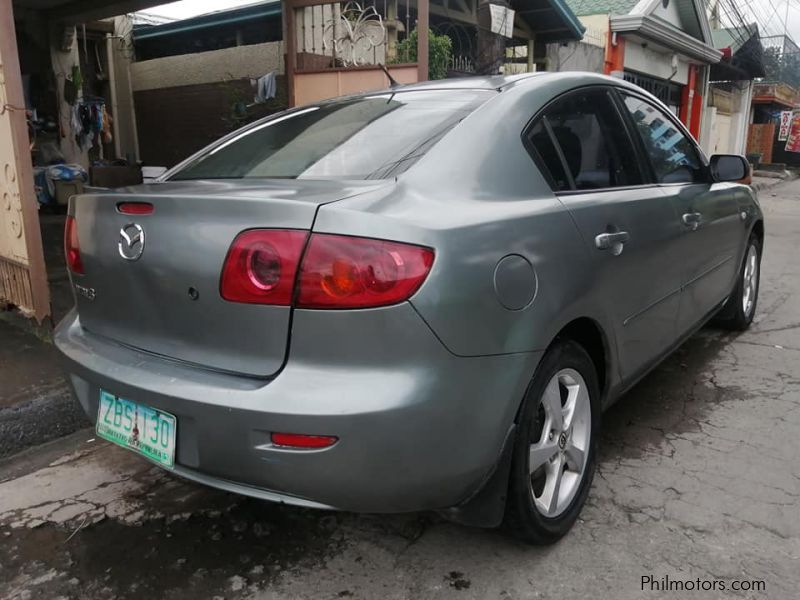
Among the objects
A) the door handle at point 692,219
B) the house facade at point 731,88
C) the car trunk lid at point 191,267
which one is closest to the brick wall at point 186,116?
the door handle at point 692,219

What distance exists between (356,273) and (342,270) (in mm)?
37

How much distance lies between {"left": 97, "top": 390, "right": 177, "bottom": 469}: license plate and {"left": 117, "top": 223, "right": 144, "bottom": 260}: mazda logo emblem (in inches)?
17.2

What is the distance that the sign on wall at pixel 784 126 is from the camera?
99.1ft

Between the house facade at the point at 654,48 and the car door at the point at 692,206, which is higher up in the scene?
the house facade at the point at 654,48

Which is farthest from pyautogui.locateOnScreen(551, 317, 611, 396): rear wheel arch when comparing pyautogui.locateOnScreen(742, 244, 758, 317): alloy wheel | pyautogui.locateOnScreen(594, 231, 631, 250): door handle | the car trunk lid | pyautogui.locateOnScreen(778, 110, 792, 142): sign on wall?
→ pyautogui.locateOnScreen(778, 110, 792, 142): sign on wall

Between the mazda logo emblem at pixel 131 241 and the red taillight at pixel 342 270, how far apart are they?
19.0 inches

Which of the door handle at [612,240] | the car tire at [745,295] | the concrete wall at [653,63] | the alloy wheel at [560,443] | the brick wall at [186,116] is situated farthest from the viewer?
the concrete wall at [653,63]

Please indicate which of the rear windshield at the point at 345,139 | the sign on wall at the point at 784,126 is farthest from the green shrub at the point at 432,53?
the sign on wall at the point at 784,126

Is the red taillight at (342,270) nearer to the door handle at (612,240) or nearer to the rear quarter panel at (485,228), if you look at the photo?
the rear quarter panel at (485,228)

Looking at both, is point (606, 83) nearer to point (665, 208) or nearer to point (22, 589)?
point (665, 208)

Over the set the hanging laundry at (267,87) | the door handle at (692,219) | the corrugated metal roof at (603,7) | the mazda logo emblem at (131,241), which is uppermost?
the corrugated metal roof at (603,7)

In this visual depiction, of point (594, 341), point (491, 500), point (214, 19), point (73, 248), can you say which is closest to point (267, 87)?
point (214, 19)

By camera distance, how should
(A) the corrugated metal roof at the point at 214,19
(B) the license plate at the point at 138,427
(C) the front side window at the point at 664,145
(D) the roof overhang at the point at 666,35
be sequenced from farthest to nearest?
1. (D) the roof overhang at the point at 666,35
2. (A) the corrugated metal roof at the point at 214,19
3. (C) the front side window at the point at 664,145
4. (B) the license plate at the point at 138,427

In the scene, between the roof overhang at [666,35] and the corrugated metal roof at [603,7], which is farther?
the corrugated metal roof at [603,7]
